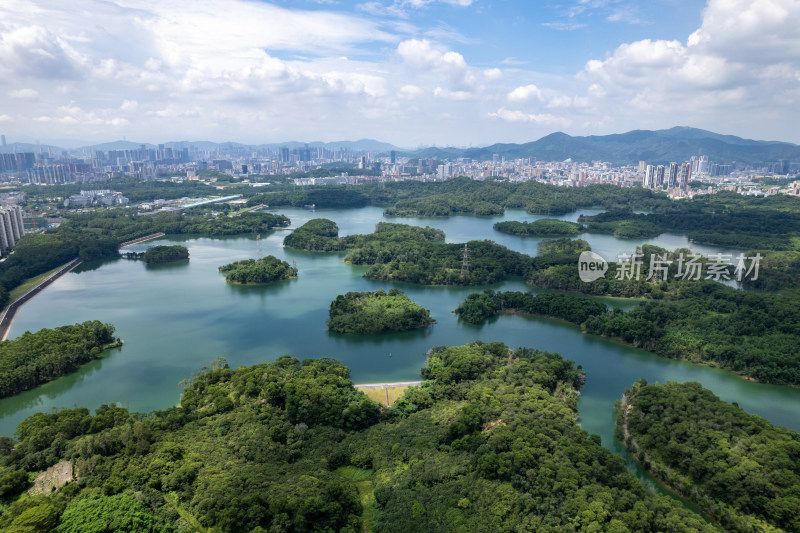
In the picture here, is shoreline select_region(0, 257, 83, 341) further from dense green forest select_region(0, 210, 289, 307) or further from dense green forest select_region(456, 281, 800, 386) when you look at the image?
dense green forest select_region(456, 281, 800, 386)

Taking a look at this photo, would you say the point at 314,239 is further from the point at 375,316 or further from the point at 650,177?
the point at 650,177

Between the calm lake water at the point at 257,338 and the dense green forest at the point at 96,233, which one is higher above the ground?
the dense green forest at the point at 96,233

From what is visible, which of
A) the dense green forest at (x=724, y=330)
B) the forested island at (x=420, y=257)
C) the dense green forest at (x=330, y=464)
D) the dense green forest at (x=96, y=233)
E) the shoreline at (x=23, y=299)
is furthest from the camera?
the dense green forest at (x=96, y=233)

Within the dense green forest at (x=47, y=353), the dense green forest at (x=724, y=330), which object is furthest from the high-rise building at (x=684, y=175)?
the dense green forest at (x=47, y=353)

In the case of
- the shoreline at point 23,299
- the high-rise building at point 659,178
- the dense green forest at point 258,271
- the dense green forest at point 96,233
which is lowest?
the shoreline at point 23,299

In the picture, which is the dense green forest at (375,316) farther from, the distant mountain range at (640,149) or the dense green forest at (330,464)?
the distant mountain range at (640,149)

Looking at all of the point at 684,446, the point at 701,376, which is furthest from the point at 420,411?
the point at 701,376

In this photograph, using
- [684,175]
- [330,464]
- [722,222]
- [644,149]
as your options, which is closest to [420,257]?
[330,464]
